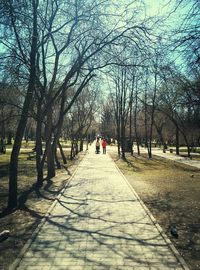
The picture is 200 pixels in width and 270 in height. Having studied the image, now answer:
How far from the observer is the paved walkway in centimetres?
614

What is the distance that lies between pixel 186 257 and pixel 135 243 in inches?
42.1

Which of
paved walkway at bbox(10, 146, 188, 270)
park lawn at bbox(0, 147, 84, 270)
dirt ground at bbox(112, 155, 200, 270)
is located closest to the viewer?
paved walkway at bbox(10, 146, 188, 270)

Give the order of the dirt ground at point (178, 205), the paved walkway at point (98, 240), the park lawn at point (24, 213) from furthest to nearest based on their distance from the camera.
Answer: the dirt ground at point (178, 205), the park lawn at point (24, 213), the paved walkway at point (98, 240)

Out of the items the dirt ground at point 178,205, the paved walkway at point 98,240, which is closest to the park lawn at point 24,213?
the paved walkway at point 98,240

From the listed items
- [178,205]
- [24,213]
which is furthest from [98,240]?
[178,205]

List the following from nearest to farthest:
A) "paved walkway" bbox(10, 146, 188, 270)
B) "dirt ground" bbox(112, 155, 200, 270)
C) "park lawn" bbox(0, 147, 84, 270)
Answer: "paved walkway" bbox(10, 146, 188, 270) < "park lawn" bbox(0, 147, 84, 270) < "dirt ground" bbox(112, 155, 200, 270)

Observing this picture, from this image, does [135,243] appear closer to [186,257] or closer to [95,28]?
[186,257]

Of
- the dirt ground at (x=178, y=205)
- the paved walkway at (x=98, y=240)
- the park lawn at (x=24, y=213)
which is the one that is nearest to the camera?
the paved walkway at (x=98, y=240)

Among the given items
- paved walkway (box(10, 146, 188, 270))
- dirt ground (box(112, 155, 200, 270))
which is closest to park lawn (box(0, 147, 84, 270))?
paved walkway (box(10, 146, 188, 270))

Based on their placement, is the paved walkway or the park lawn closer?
the paved walkway

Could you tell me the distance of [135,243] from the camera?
732 centimetres

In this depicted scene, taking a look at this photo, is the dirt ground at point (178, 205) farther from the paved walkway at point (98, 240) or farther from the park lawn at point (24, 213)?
the park lawn at point (24, 213)

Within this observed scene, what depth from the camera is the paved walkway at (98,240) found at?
6.14 metres

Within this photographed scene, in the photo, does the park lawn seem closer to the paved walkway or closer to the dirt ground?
the paved walkway
